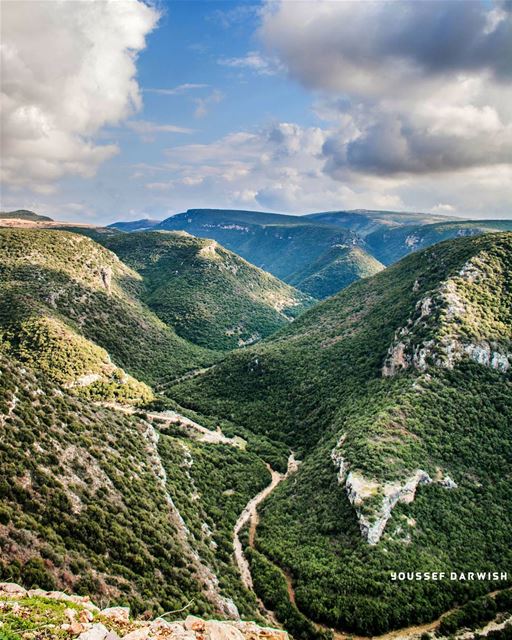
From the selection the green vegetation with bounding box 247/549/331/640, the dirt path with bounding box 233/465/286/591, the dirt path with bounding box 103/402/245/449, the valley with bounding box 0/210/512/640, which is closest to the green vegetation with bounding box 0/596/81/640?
the valley with bounding box 0/210/512/640

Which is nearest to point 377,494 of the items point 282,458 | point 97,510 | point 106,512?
point 282,458

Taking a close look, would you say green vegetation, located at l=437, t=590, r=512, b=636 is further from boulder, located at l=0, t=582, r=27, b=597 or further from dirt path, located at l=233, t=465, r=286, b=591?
boulder, located at l=0, t=582, r=27, b=597

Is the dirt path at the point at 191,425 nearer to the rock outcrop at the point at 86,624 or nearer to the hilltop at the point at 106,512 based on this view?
the hilltop at the point at 106,512

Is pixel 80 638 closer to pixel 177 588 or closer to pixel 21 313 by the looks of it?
pixel 177 588

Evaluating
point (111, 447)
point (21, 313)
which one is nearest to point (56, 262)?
point (21, 313)

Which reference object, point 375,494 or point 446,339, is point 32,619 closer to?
point 375,494

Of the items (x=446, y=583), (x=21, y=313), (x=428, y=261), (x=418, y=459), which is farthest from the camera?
(x=428, y=261)
